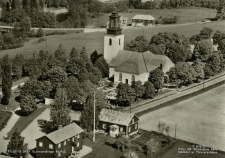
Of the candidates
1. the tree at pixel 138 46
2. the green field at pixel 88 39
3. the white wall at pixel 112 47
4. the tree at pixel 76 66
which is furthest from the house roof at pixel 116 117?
the green field at pixel 88 39

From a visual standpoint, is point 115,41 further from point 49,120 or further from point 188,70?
point 49,120

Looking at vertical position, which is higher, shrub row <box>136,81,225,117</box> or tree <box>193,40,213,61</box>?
tree <box>193,40,213,61</box>

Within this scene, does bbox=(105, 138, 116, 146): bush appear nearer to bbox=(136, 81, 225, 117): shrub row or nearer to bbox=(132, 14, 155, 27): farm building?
bbox=(136, 81, 225, 117): shrub row

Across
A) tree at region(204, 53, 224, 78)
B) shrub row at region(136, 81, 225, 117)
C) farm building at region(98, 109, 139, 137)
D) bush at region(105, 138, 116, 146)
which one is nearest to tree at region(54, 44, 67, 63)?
shrub row at region(136, 81, 225, 117)

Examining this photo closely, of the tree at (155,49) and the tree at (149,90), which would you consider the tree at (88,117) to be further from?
the tree at (155,49)

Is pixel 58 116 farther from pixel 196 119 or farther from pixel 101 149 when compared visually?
pixel 196 119

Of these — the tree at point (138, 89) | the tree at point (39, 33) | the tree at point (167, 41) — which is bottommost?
the tree at point (138, 89)
